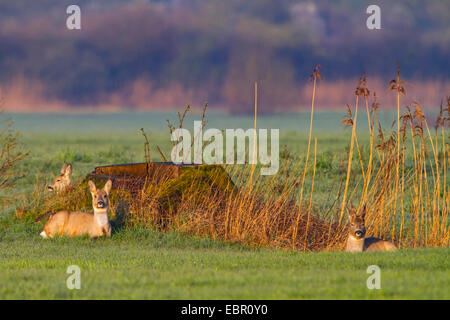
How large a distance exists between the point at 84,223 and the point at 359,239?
4471 mm

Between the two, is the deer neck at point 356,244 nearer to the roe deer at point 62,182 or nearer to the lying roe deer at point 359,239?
the lying roe deer at point 359,239

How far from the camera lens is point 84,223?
10.8 meters

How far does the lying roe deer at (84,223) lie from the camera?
1048 centimetres

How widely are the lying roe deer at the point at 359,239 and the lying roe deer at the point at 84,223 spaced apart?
3861 millimetres

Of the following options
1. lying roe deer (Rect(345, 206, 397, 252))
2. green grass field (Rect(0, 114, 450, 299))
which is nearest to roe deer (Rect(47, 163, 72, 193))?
green grass field (Rect(0, 114, 450, 299))

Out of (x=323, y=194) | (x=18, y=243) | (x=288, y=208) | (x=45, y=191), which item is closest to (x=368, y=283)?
(x=288, y=208)

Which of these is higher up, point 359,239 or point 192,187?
point 192,187

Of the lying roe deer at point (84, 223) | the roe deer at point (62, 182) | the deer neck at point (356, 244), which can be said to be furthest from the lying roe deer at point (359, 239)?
the roe deer at point (62, 182)

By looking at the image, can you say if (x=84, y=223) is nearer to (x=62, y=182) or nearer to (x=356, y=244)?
(x=62, y=182)

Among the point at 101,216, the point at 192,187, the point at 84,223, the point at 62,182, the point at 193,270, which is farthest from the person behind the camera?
the point at 62,182

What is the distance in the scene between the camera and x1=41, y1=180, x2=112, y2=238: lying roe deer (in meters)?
10.5

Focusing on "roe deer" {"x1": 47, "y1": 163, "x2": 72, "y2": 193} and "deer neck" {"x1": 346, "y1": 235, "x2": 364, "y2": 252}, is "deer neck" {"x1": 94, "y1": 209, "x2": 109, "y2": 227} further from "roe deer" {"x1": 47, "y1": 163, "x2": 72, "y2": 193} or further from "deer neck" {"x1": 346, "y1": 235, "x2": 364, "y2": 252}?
"deer neck" {"x1": 346, "y1": 235, "x2": 364, "y2": 252}

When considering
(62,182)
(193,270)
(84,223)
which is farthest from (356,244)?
(62,182)
